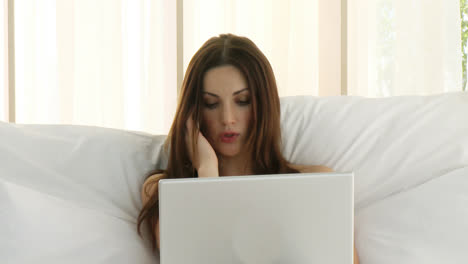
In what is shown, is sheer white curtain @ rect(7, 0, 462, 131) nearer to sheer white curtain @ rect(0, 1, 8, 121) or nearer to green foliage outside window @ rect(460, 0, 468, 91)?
sheer white curtain @ rect(0, 1, 8, 121)

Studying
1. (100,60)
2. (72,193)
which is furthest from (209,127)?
(100,60)

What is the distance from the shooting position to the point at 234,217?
72 cm

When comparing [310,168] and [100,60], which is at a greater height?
[100,60]

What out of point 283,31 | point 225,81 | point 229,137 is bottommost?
point 229,137

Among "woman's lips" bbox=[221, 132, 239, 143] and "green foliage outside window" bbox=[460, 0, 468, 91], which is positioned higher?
"green foliage outside window" bbox=[460, 0, 468, 91]

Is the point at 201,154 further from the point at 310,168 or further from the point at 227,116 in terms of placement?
the point at 310,168

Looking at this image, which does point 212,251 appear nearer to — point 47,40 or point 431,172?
point 431,172

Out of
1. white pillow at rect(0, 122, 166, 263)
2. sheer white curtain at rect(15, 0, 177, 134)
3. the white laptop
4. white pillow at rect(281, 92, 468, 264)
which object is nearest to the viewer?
the white laptop

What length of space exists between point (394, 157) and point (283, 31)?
2.76 feet

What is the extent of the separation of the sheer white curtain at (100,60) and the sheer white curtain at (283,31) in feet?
0.77

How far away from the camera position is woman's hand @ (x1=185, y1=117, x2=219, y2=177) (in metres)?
1.36

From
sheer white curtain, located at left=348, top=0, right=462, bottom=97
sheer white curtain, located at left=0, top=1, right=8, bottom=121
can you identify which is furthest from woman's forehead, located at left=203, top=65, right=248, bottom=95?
sheer white curtain, located at left=0, top=1, right=8, bottom=121

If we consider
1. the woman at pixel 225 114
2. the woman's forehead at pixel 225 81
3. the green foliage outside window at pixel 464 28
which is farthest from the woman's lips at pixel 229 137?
the green foliage outside window at pixel 464 28

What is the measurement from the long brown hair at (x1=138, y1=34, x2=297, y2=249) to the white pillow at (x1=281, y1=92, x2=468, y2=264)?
0.06 m
